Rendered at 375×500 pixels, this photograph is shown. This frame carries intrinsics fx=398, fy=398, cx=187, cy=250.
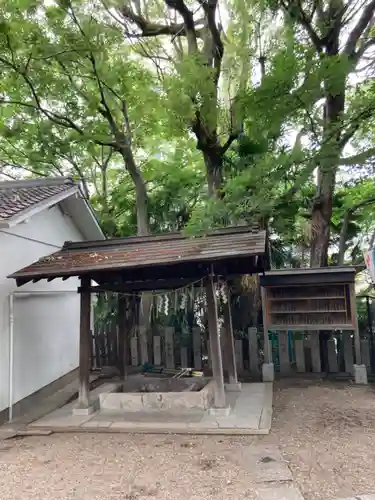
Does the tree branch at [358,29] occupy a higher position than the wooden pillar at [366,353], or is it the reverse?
the tree branch at [358,29]

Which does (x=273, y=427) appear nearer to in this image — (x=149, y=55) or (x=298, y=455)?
(x=298, y=455)

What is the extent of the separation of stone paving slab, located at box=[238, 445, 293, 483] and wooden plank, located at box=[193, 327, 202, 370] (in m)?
4.69

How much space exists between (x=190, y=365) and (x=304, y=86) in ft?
22.4

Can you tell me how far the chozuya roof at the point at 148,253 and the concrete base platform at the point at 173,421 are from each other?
235cm

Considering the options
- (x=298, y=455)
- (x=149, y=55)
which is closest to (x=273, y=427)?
(x=298, y=455)

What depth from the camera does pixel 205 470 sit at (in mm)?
4445

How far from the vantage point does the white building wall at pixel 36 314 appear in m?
7.15

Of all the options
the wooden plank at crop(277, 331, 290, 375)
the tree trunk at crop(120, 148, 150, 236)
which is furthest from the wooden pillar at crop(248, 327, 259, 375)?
the tree trunk at crop(120, 148, 150, 236)

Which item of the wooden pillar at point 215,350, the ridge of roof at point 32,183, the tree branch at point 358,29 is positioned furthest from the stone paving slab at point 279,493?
the tree branch at point 358,29

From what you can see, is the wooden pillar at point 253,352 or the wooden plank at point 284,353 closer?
the wooden plank at point 284,353

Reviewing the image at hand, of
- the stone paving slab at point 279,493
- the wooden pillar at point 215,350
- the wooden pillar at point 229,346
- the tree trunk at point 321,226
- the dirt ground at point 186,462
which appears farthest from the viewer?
the tree trunk at point 321,226

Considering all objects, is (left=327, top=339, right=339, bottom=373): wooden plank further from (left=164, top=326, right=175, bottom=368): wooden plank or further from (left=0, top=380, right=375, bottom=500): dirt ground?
(left=164, top=326, right=175, bottom=368): wooden plank

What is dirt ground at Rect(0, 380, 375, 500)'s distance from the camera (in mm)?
3992

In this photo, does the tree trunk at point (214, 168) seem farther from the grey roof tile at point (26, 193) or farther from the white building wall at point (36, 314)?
the white building wall at point (36, 314)
